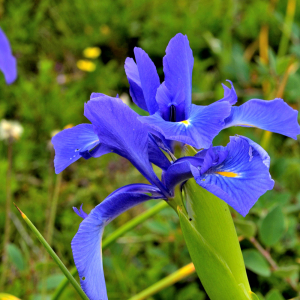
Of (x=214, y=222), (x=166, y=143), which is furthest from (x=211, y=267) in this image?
(x=166, y=143)

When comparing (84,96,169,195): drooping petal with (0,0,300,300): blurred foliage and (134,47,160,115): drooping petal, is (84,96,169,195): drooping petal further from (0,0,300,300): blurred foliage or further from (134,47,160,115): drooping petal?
(0,0,300,300): blurred foliage

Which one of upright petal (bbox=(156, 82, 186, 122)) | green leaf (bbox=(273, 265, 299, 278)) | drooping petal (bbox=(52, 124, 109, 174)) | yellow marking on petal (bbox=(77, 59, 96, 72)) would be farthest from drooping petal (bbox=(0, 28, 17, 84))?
yellow marking on petal (bbox=(77, 59, 96, 72))

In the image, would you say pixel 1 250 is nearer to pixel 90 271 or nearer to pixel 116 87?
pixel 90 271

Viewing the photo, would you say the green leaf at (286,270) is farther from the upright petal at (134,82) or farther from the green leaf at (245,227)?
the upright petal at (134,82)

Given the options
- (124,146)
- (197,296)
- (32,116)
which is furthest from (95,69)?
(124,146)

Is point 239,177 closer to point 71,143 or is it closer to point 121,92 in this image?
point 71,143

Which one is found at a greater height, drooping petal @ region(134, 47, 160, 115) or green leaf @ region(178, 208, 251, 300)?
drooping petal @ region(134, 47, 160, 115)

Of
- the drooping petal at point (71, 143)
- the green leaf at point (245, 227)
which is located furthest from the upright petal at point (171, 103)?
the green leaf at point (245, 227)
